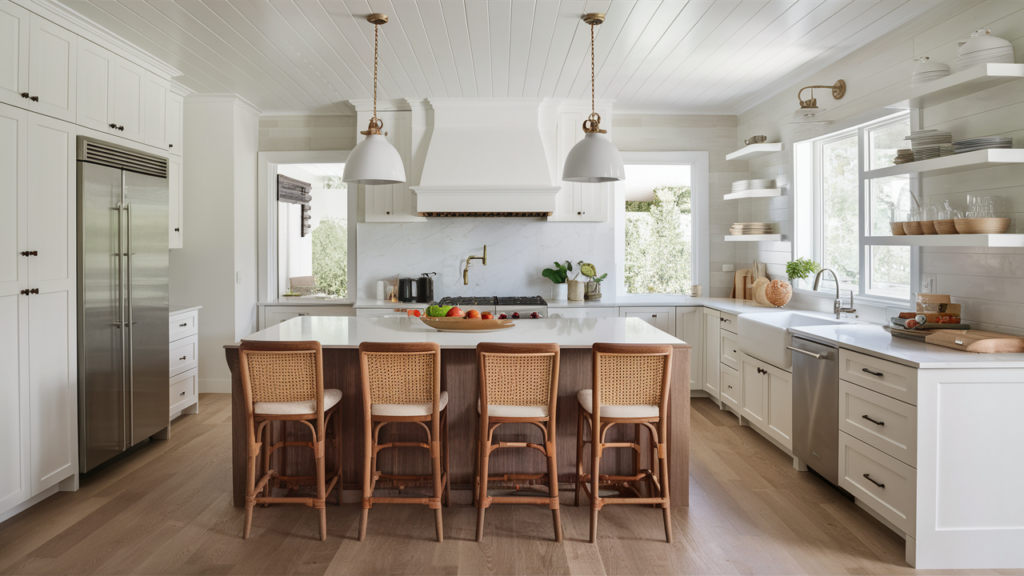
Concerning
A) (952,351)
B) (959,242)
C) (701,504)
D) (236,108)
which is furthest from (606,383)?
(236,108)

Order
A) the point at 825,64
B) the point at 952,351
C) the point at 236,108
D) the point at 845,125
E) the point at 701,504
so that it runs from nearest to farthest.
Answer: the point at 952,351 < the point at 701,504 < the point at 845,125 < the point at 825,64 < the point at 236,108

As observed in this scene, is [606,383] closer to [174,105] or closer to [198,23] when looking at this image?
[198,23]

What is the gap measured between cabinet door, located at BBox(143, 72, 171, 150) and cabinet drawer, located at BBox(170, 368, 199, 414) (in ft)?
5.70

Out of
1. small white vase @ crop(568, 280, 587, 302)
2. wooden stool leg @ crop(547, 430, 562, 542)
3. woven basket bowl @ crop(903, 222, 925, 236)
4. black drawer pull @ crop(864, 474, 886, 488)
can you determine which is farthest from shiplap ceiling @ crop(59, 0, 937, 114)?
black drawer pull @ crop(864, 474, 886, 488)

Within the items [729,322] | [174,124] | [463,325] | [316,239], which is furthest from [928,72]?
[316,239]

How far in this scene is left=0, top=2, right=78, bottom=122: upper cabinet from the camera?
283cm

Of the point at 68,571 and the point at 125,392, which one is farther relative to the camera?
the point at 125,392

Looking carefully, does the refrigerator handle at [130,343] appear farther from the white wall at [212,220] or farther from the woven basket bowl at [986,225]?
the woven basket bowl at [986,225]

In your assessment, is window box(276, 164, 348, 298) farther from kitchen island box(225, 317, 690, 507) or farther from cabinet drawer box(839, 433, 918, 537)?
cabinet drawer box(839, 433, 918, 537)

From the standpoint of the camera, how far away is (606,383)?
2656mm

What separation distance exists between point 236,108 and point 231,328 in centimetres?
194

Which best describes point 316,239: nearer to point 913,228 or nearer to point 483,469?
point 483,469

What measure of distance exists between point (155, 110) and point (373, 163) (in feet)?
7.06

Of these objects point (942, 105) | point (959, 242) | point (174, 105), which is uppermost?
point (174, 105)
